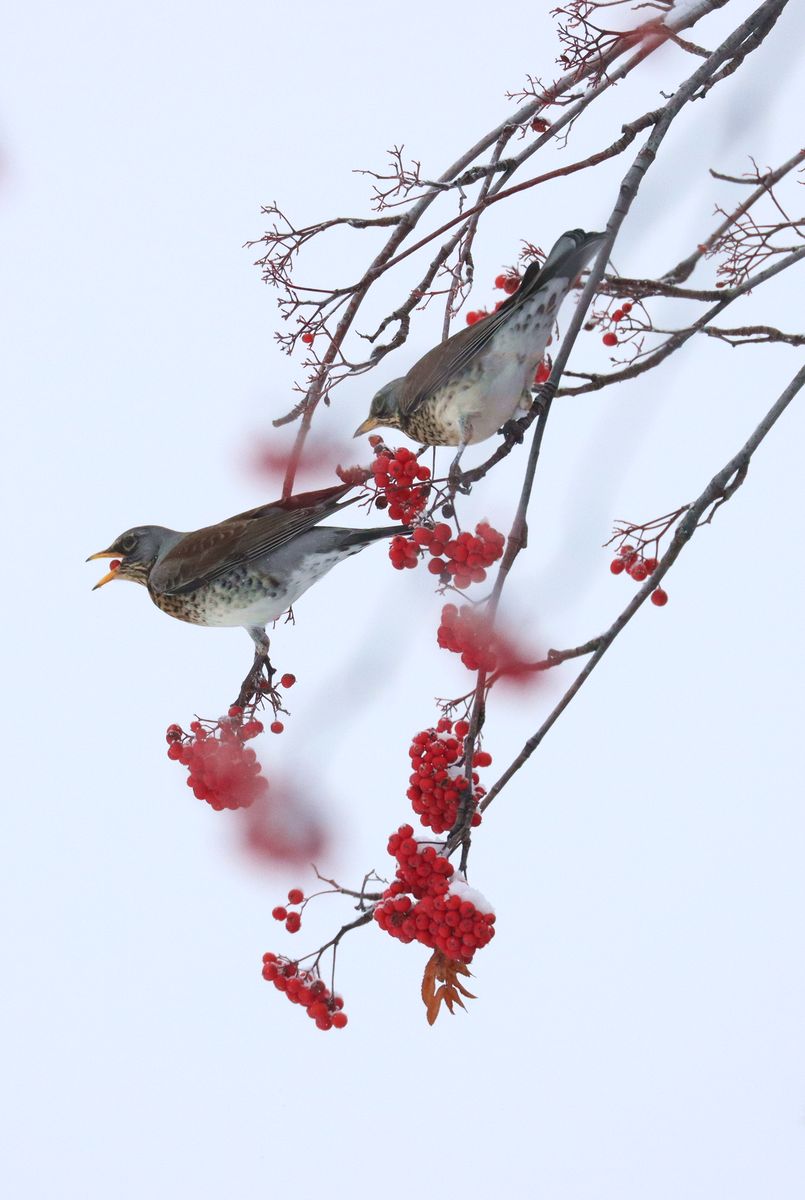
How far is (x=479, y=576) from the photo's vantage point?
70 cm

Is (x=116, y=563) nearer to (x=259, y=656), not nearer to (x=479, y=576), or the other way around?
(x=259, y=656)

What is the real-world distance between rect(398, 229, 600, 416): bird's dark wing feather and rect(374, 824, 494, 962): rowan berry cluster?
15.4 inches

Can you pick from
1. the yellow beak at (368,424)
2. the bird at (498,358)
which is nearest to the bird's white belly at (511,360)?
the bird at (498,358)

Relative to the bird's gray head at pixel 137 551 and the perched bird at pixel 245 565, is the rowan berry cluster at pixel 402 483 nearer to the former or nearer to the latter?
the perched bird at pixel 245 565

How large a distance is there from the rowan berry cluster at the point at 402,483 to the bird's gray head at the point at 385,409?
292 mm

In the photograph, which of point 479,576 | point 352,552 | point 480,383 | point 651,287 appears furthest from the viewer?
point 352,552

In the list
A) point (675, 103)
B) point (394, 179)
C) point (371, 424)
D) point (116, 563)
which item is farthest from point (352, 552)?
point (675, 103)

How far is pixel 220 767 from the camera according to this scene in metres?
0.81

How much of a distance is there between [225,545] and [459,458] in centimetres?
32

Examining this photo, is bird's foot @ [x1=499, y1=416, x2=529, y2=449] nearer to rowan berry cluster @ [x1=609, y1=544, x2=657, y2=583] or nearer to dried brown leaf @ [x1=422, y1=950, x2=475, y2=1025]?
rowan berry cluster @ [x1=609, y1=544, x2=657, y2=583]

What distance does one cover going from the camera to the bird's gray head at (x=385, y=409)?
40.0 inches

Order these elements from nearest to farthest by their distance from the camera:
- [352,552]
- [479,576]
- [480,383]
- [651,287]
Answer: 1. [479,576]
2. [651,287]
3. [480,383]
4. [352,552]

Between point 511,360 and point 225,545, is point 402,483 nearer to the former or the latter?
point 511,360

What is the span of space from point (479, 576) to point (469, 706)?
0.10m
